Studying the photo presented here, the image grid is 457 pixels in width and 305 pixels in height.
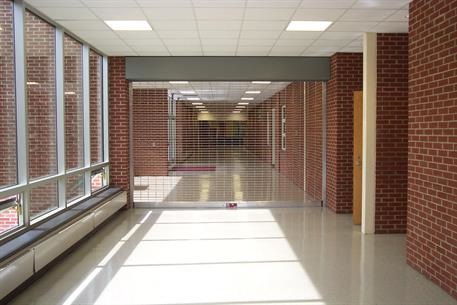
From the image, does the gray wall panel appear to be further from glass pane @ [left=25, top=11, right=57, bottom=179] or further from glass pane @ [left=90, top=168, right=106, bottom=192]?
glass pane @ [left=25, top=11, right=57, bottom=179]

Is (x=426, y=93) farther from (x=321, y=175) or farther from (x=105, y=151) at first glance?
(x=105, y=151)

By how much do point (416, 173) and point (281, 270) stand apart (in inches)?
66.1

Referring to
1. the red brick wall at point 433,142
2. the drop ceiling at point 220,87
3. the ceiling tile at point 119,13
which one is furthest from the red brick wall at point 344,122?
the ceiling tile at point 119,13

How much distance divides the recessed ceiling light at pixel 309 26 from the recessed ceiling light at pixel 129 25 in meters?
1.85

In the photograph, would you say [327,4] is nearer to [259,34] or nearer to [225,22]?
[225,22]

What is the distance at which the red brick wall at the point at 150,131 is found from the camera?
11.2m

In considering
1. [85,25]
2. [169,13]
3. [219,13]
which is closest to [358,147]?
[219,13]

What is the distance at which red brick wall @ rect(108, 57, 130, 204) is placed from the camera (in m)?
8.36

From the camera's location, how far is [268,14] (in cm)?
544

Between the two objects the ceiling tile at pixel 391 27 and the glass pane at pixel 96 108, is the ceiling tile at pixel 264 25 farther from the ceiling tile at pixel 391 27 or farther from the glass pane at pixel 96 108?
the glass pane at pixel 96 108

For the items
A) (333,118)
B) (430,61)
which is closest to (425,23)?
(430,61)

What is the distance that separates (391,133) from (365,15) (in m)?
1.79

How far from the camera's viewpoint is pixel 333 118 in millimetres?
8117

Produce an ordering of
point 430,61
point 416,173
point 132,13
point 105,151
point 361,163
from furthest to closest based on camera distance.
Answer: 1. point 105,151
2. point 361,163
3. point 132,13
4. point 416,173
5. point 430,61
